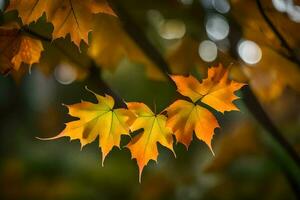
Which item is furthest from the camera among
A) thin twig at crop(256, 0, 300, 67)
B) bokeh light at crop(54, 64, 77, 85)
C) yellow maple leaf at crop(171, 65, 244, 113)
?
bokeh light at crop(54, 64, 77, 85)

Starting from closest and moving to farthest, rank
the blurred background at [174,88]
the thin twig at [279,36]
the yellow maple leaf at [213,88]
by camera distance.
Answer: the yellow maple leaf at [213,88], the thin twig at [279,36], the blurred background at [174,88]

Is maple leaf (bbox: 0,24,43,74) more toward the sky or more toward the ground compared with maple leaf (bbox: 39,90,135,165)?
more toward the sky

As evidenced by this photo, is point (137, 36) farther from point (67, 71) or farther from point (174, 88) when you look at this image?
point (67, 71)

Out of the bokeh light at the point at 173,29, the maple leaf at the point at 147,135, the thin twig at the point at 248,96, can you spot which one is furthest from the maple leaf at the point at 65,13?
the bokeh light at the point at 173,29

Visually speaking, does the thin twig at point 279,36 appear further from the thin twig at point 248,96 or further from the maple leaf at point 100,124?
the maple leaf at point 100,124

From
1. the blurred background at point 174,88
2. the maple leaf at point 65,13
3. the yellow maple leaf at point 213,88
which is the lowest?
the blurred background at point 174,88

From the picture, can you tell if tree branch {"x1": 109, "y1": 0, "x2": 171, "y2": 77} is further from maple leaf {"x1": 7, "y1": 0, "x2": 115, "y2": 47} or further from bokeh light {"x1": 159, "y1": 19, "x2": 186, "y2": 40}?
maple leaf {"x1": 7, "y1": 0, "x2": 115, "y2": 47}

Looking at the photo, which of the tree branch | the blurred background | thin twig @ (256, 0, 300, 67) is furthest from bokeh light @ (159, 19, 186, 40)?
thin twig @ (256, 0, 300, 67)
